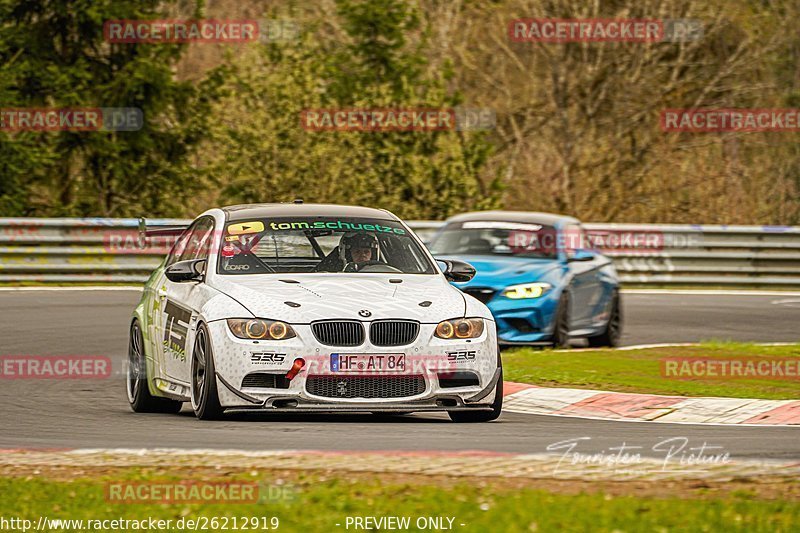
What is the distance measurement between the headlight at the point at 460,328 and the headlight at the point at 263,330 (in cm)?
101

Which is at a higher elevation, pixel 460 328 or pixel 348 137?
pixel 460 328

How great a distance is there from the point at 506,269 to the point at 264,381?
6.70 m

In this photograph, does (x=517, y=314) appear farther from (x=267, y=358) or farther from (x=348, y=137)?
(x=348, y=137)

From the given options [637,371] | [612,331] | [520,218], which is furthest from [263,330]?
[612,331]

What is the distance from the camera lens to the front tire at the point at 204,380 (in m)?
10.5

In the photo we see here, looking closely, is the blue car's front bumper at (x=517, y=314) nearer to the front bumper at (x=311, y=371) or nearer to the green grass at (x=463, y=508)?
the front bumper at (x=311, y=371)

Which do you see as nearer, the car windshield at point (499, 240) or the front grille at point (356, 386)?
the front grille at point (356, 386)

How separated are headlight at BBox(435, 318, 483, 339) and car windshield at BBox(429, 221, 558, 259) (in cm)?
662

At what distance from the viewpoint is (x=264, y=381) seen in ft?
34.0

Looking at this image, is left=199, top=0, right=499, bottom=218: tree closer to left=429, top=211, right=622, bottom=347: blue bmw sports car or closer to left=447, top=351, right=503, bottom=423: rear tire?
left=429, top=211, right=622, bottom=347: blue bmw sports car

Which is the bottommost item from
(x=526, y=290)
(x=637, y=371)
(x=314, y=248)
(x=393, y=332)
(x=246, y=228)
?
(x=637, y=371)

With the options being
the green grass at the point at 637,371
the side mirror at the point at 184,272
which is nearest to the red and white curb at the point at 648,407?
the green grass at the point at 637,371

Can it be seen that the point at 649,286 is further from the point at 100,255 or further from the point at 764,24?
the point at 764,24

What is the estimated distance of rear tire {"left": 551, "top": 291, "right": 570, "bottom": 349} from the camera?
16.8 meters
